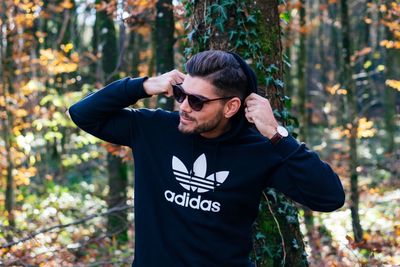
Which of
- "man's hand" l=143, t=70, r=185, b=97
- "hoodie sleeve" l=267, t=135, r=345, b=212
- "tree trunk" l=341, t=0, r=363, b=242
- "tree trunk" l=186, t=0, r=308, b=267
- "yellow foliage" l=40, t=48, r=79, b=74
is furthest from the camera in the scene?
"yellow foliage" l=40, t=48, r=79, b=74

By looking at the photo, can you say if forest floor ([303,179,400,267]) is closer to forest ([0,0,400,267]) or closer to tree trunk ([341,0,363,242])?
forest ([0,0,400,267])

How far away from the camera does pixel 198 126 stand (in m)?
3.05

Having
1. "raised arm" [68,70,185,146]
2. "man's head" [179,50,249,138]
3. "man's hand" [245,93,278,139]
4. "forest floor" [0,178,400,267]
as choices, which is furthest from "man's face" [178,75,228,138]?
"forest floor" [0,178,400,267]

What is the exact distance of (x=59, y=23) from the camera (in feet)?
64.0

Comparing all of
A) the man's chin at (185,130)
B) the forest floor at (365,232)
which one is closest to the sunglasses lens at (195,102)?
the man's chin at (185,130)

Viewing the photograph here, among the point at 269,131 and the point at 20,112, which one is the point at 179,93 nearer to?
the point at 269,131

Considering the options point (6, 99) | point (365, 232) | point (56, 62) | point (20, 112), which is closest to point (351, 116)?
point (365, 232)

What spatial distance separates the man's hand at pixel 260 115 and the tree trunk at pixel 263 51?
1.20m

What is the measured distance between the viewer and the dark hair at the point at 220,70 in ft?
9.95

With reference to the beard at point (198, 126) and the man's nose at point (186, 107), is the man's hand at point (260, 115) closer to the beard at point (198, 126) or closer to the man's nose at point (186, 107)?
the beard at point (198, 126)

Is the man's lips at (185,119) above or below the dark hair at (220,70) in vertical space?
below

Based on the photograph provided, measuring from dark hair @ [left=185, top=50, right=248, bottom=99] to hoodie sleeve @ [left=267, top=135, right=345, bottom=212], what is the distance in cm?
42

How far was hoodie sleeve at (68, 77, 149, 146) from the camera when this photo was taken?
3355 mm

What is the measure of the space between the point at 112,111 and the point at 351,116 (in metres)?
7.68
